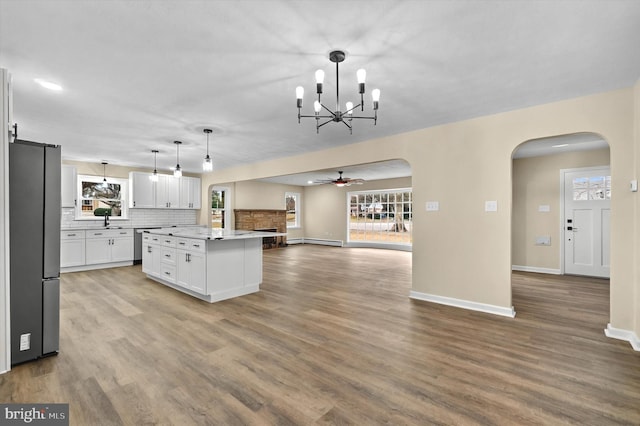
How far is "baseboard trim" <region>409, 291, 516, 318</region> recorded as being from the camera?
3570 mm

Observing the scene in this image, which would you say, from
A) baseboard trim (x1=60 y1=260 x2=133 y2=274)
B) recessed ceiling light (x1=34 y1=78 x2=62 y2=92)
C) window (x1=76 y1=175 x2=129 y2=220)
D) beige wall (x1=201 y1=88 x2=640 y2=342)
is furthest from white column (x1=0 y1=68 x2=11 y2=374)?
window (x1=76 y1=175 x2=129 y2=220)

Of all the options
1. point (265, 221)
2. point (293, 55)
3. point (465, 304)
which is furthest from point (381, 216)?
point (293, 55)

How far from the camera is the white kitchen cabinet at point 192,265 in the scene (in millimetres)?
4094

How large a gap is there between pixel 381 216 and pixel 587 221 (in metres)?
5.87

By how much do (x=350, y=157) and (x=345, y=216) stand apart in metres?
6.23

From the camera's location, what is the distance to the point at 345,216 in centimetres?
→ 1125

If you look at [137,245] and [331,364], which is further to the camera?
[137,245]

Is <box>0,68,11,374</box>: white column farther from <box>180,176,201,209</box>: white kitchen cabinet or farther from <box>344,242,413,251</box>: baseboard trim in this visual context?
<box>344,242,413,251</box>: baseboard trim

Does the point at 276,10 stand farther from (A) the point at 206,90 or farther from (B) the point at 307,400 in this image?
(B) the point at 307,400

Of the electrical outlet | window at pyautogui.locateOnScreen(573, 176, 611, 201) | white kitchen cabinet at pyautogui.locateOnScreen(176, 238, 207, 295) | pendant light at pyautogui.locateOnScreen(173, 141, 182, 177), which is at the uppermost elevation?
pendant light at pyautogui.locateOnScreen(173, 141, 182, 177)

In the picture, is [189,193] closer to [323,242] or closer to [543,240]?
[323,242]

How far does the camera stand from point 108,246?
6.62 meters

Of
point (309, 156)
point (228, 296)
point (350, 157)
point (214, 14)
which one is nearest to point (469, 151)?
point (350, 157)

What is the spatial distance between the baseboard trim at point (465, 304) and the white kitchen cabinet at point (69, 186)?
7413 millimetres
